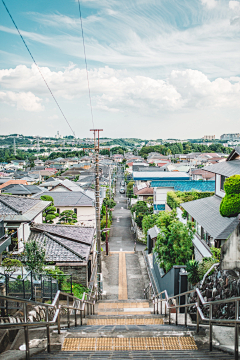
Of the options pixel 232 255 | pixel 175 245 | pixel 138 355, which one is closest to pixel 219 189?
pixel 175 245

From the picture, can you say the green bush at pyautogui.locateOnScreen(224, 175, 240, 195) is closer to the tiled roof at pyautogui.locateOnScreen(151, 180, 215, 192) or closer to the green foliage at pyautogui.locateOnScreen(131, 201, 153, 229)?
the tiled roof at pyautogui.locateOnScreen(151, 180, 215, 192)

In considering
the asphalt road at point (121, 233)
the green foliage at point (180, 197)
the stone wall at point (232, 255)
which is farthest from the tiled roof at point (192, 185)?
the stone wall at point (232, 255)

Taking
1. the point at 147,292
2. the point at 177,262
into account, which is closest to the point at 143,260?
the point at 147,292

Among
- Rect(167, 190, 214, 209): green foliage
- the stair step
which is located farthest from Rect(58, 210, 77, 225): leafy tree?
the stair step

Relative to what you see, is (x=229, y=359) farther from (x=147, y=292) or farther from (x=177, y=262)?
(x=147, y=292)

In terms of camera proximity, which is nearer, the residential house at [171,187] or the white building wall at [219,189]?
the white building wall at [219,189]

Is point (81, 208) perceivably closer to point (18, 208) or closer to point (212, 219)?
point (18, 208)

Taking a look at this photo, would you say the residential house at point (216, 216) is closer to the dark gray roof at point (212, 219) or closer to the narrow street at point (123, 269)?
the dark gray roof at point (212, 219)
